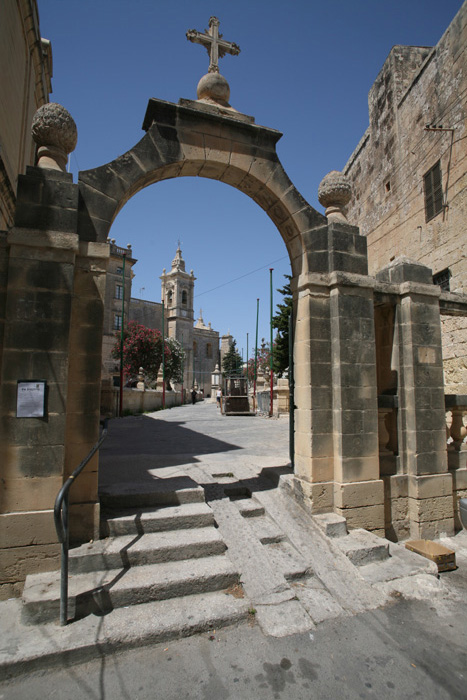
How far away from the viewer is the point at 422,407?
5.08 metres

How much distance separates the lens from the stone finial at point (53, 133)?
3.93 metres

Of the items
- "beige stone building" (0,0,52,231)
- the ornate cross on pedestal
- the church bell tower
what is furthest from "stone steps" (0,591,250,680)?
the church bell tower

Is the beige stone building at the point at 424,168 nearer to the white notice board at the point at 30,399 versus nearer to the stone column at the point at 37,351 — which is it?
the stone column at the point at 37,351

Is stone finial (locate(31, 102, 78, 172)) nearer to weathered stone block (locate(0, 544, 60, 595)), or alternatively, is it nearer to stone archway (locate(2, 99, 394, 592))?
stone archway (locate(2, 99, 394, 592))

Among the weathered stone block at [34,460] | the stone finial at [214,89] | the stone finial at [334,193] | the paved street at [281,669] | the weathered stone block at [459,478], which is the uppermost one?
the stone finial at [214,89]

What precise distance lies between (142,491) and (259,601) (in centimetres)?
170

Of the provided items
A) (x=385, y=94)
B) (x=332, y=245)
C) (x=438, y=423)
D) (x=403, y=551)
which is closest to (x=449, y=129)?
(x=385, y=94)

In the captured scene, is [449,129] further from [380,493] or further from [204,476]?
[204,476]

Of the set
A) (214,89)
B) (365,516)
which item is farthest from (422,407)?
(214,89)

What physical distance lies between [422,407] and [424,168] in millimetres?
8127

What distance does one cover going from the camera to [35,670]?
262 centimetres

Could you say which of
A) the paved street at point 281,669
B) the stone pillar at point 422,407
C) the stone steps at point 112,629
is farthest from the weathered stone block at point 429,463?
the stone steps at point 112,629

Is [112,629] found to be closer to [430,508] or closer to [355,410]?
[355,410]

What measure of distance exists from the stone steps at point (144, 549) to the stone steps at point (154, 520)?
2.6 inches
